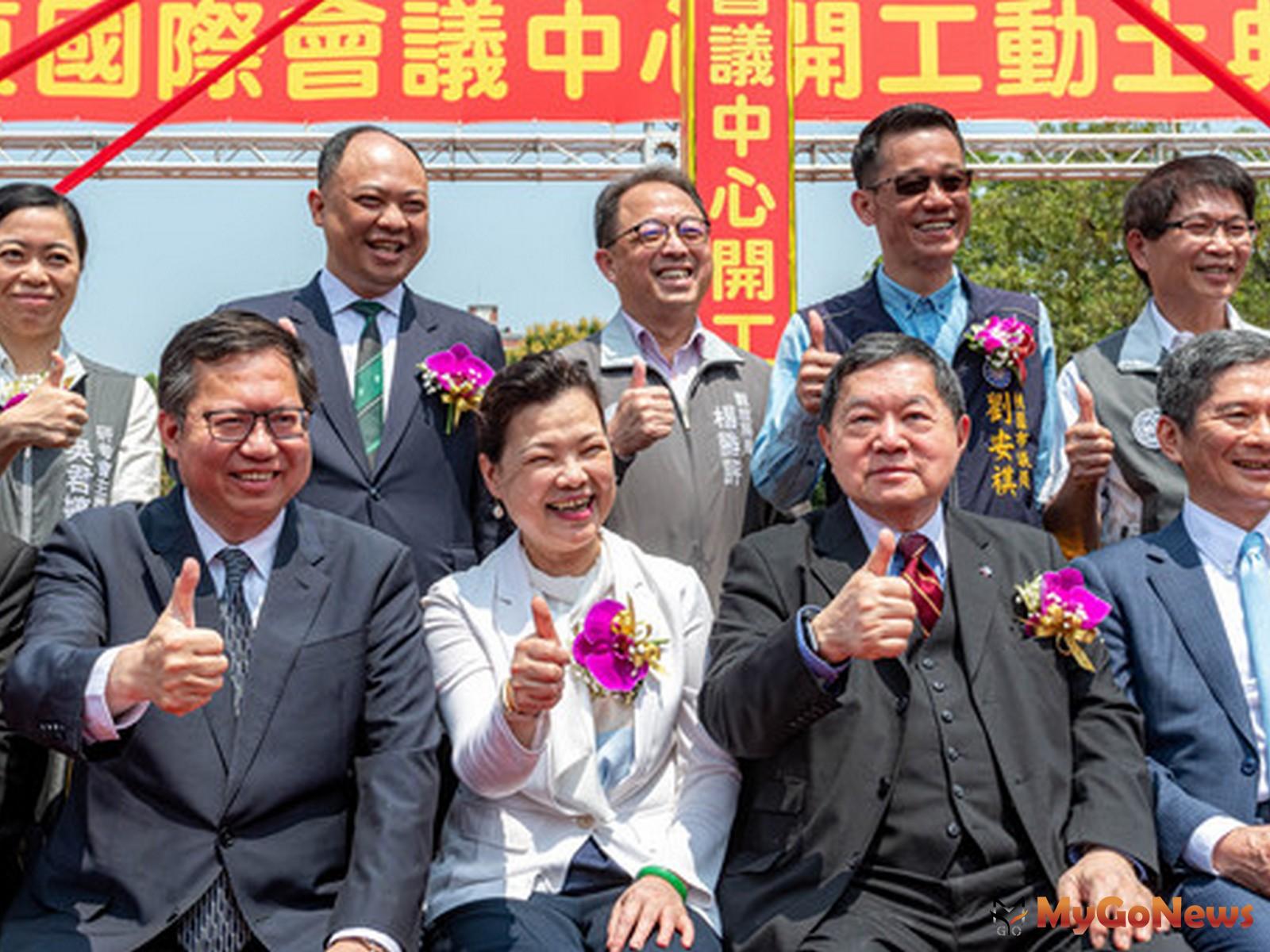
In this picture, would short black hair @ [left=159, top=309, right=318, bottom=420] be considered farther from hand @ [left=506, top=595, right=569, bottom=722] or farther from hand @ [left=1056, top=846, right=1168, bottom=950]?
hand @ [left=1056, top=846, right=1168, bottom=950]

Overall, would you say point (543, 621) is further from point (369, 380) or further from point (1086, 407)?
point (1086, 407)

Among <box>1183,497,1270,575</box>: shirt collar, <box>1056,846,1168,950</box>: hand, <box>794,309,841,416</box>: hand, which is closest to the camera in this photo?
<box>1056,846,1168,950</box>: hand

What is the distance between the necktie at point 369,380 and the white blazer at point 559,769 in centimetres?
72

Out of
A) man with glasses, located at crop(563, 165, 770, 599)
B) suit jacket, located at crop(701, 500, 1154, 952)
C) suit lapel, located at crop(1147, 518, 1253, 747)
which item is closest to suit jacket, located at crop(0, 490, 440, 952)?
suit jacket, located at crop(701, 500, 1154, 952)

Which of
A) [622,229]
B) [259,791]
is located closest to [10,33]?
[622,229]

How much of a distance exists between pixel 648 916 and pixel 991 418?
177 cm

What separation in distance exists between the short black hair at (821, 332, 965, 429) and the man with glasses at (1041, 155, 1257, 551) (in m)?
0.83

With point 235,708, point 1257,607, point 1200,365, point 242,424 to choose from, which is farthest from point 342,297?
point 1257,607

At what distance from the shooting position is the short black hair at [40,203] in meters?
4.16

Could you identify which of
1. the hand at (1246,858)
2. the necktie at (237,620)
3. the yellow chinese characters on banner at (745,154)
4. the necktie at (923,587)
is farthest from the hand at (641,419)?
the yellow chinese characters on banner at (745,154)

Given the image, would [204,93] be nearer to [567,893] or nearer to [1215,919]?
[567,893]

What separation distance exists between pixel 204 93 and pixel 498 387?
5967 millimetres

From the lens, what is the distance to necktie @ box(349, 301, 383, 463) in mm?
3881

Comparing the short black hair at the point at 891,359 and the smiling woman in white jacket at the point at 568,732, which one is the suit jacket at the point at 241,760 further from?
the short black hair at the point at 891,359
